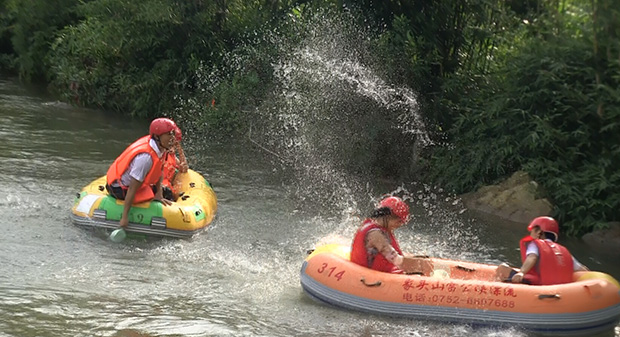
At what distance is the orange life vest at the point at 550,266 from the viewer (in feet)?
25.5

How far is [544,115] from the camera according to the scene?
11.9m

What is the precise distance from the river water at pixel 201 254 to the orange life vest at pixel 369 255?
20.5 inches

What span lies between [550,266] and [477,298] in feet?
2.66

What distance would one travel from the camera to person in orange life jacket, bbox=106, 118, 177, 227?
30.2ft

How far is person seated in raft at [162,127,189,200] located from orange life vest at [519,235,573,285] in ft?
14.5

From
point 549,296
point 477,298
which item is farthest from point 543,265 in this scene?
point 477,298

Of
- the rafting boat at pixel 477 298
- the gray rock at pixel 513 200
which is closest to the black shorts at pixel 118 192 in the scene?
the rafting boat at pixel 477 298

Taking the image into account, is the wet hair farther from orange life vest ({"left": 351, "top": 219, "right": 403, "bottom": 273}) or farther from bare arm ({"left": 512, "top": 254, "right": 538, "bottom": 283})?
bare arm ({"left": 512, "top": 254, "right": 538, "bottom": 283})

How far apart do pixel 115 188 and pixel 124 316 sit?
2534 mm

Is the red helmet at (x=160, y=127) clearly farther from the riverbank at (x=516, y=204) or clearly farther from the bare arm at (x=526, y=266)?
the riverbank at (x=516, y=204)

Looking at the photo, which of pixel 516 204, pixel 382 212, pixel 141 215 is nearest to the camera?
pixel 382 212

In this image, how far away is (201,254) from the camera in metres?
8.98

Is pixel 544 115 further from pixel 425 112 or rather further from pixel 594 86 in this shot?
pixel 425 112

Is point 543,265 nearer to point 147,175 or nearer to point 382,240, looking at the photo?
point 382,240
